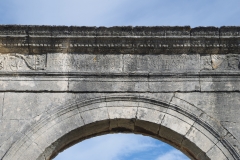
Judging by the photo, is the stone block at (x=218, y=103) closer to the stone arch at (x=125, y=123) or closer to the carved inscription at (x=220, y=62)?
the stone arch at (x=125, y=123)

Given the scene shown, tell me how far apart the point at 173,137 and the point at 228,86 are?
1.15 meters

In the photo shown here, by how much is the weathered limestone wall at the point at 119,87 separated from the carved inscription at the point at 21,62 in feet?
0.05

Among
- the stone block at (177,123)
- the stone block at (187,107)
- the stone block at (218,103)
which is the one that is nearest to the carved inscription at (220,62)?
the stone block at (218,103)

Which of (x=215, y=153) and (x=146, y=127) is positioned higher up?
(x=146, y=127)

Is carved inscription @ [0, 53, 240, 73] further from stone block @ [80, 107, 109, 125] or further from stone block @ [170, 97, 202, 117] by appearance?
stone block @ [80, 107, 109, 125]

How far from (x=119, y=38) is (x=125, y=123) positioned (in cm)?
132

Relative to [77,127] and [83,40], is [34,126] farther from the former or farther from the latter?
[83,40]

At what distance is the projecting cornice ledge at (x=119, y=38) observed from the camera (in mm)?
8656

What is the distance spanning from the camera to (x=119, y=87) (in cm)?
858

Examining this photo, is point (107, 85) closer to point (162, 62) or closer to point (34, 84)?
point (162, 62)

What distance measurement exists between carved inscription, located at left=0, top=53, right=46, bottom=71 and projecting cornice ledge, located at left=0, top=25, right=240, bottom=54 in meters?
0.12

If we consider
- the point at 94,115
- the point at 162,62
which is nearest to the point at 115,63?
the point at 162,62

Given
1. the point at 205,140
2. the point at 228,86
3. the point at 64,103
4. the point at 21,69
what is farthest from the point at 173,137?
the point at 21,69

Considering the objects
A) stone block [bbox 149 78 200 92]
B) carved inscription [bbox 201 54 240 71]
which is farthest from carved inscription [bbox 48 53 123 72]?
carved inscription [bbox 201 54 240 71]
